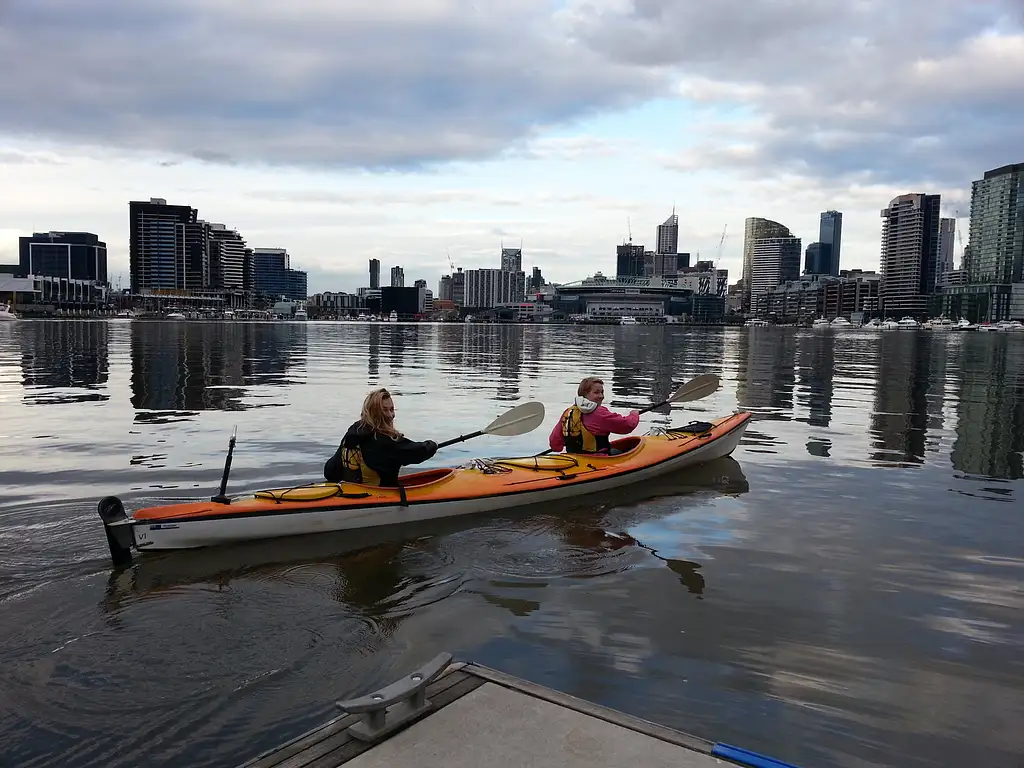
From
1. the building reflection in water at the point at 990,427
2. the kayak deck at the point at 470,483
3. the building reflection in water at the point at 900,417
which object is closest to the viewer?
the kayak deck at the point at 470,483

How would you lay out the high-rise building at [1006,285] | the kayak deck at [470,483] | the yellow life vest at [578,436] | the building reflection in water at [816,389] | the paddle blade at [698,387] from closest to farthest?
the kayak deck at [470,483], the yellow life vest at [578,436], the paddle blade at [698,387], the building reflection in water at [816,389], the high-rise building at [1006,285]

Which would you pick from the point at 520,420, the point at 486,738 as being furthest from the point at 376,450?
the point at 486,738

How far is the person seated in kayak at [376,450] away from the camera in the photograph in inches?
304

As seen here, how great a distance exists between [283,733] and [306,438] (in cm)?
922

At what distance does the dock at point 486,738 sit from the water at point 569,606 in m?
0.92

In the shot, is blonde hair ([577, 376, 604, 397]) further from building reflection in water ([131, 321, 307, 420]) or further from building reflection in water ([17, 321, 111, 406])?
building reflection in water ([17, 321, 111, 406])

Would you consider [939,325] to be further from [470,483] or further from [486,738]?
[486,738]

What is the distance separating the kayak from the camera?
6.86 meters

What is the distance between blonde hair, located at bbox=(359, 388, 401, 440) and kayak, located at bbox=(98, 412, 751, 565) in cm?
67

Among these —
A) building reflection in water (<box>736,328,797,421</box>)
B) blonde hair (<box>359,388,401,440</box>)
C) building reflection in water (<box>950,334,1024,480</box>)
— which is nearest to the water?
building reflection in water (<box>950,334,1024,480</box>)

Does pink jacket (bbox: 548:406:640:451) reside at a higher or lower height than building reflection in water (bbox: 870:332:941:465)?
higher

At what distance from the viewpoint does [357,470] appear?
26.5 feet

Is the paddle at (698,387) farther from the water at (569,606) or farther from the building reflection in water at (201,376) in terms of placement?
the building reflection in water at (201,376)

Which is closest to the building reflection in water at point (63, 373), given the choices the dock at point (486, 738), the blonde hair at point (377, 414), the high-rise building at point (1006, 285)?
the blonde hair at point (377, 414)
